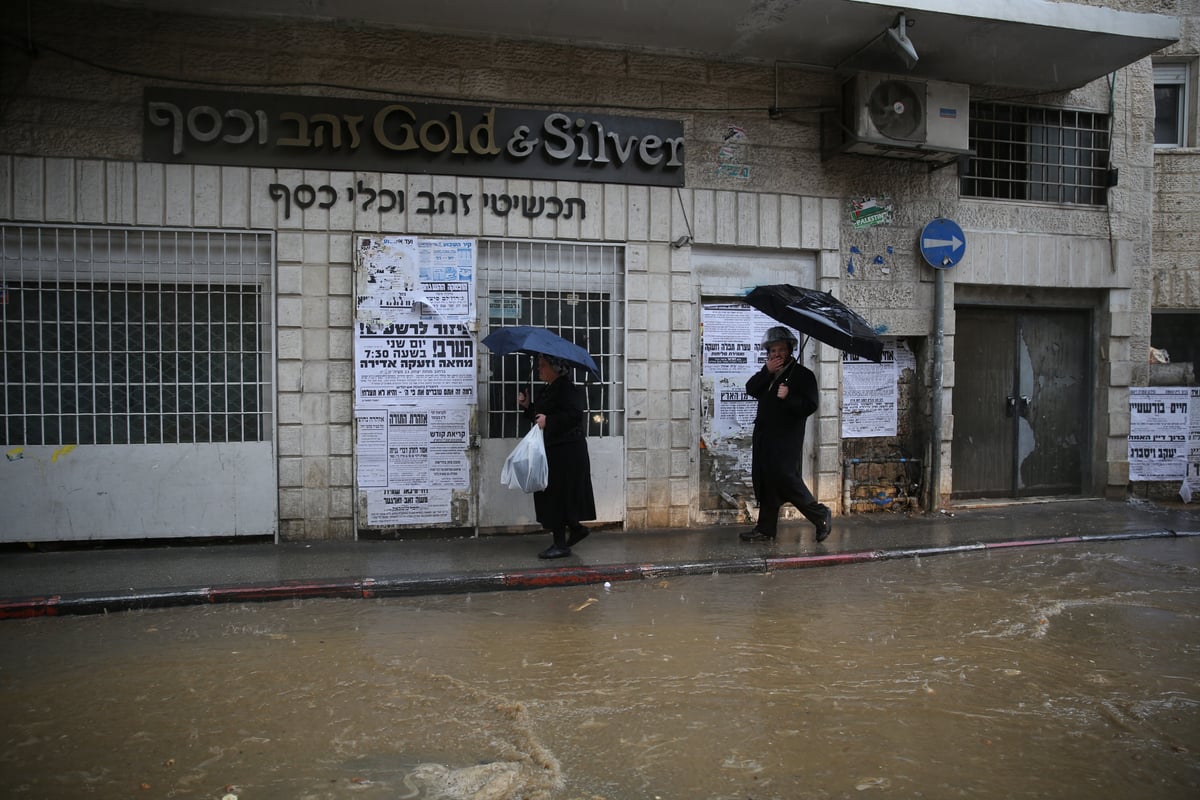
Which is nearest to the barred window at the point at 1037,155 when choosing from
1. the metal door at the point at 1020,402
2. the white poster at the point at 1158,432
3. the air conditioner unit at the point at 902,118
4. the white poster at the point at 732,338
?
the air conditioner unit at the point at 902,118

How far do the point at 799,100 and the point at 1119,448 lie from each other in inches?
222

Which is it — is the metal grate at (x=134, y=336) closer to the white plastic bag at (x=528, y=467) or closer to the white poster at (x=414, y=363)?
the white poster at (x=414, y=363)

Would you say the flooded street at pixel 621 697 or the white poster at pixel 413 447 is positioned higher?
the white poster at pixel 413 447

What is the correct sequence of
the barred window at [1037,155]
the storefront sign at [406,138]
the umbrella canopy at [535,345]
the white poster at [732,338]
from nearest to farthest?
the umbrella canopy at [535,345], the storefront sign at [406,138], the white poster at [732,338], the barred window at [1037,155]

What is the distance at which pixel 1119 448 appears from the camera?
9.91m

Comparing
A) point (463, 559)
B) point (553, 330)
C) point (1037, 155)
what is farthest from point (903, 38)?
point (463, 559)

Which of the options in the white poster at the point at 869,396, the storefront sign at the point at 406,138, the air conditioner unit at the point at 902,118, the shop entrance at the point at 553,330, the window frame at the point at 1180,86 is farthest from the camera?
the window frame at the point at 1180,86

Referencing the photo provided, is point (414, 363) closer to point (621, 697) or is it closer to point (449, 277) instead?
point (449, 277)

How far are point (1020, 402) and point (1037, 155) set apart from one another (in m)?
2.90

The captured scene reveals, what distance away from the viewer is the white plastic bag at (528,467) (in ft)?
22.0

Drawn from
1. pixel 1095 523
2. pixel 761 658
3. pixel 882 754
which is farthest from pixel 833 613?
pixel 1095 523

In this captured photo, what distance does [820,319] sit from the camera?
272 inches

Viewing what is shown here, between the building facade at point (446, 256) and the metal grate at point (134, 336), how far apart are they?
0.02m

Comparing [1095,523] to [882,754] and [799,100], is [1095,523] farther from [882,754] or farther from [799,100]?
[882,754]
